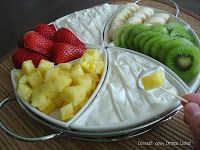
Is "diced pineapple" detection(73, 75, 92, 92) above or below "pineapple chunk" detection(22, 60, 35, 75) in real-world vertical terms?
below

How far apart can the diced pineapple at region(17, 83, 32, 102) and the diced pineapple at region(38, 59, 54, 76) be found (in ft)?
0.23

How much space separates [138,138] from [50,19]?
5.35 feet

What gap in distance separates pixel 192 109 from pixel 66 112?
1.19 ft

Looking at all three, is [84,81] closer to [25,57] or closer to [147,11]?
[25,57]

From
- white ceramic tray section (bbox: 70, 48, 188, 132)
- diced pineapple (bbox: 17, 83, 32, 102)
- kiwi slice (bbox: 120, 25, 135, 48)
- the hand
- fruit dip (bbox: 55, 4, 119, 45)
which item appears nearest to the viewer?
the hand

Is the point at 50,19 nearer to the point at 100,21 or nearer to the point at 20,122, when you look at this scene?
the point at 100,21

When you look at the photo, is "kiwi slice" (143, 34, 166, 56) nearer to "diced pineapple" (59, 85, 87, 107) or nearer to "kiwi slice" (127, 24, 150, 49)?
"kiwi slice" (127, 24, 150, 49)

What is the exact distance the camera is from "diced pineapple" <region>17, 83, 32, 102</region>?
37.3 inches

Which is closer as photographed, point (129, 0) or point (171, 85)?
point (171, 85)

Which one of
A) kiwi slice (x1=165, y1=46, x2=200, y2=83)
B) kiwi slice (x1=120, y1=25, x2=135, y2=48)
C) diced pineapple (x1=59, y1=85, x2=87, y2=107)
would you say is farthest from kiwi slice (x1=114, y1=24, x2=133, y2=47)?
diced pineapple (x1=59, y1=85, x2=87, y2=107)

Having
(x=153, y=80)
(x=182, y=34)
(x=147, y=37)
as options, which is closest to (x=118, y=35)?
(x=147, y=37)

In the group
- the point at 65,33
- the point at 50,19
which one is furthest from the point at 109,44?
the point at 50,19

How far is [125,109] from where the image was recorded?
88cm

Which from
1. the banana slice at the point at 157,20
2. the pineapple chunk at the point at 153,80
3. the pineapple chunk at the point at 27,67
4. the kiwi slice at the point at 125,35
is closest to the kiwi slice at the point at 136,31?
the kiwi slice at the point at 125,35
